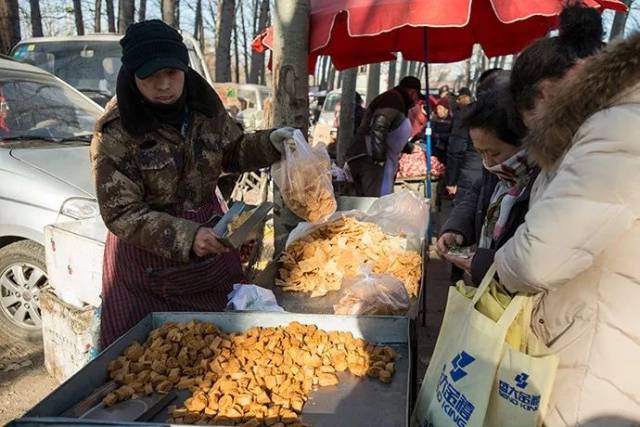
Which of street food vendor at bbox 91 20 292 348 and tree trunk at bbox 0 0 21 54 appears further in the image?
tree trunk at bbox 0 0 21 54

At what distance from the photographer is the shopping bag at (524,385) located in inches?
56.9

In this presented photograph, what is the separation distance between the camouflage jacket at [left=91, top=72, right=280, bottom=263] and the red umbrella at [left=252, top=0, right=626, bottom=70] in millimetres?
1599

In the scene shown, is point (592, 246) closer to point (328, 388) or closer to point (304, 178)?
point (328, 388)

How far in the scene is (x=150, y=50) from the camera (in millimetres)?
2123

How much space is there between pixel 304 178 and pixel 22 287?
103 inches

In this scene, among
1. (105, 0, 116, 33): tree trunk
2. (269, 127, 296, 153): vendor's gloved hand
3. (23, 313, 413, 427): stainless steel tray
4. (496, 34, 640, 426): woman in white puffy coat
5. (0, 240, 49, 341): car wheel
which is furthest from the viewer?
(105, 0, 116, 33): tree trunk

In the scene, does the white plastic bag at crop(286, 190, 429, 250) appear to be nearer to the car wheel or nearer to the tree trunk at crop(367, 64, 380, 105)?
the car wheel

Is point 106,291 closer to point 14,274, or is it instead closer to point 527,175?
point 527,175

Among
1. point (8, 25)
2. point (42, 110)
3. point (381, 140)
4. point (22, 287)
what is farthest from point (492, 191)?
point (8, 25)

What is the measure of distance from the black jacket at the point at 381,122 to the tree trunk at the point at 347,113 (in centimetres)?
182

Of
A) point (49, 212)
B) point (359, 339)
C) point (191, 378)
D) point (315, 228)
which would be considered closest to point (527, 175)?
point (359, 339)

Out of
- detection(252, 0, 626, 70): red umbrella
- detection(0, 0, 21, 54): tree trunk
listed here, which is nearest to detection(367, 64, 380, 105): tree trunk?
detection(252, 0, 626, 70): red umbrella

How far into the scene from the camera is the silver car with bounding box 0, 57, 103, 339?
3.96 meters

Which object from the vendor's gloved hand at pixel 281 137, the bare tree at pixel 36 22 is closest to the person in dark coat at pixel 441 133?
the vendor's gloved hand at pixel 281 137
